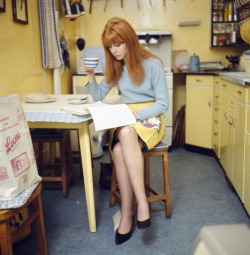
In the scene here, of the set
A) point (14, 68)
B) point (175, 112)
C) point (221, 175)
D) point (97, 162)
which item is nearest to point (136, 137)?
point (14, 68)

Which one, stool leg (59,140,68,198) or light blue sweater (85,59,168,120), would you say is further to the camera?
stool leg (59,140,68,198)

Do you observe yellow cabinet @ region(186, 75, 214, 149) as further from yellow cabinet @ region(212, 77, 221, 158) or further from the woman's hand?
the woman's hand

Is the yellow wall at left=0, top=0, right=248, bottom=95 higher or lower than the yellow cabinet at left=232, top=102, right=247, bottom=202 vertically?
higher

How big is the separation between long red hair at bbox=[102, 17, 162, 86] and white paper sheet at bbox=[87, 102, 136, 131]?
256 millimetres

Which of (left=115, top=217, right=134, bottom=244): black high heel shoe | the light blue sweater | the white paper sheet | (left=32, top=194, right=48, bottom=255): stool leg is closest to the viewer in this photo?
(left=32, top=194, right=48, bottom=255): stool leg

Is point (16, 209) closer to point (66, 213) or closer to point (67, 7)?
point (66, 213)

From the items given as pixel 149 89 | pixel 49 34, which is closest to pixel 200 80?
pixel 49 34

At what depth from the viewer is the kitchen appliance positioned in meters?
3.80

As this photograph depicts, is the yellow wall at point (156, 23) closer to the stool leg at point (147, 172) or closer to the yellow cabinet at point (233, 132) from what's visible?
the yellow cabinet at point (233, 132)

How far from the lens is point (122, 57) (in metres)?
2.02

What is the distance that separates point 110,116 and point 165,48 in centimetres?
254

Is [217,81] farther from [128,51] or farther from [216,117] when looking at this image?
[128,51]

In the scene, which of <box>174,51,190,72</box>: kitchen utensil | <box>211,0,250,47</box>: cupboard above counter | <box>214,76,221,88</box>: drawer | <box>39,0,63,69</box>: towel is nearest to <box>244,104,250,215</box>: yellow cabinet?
<box>214,76,221,88</box>: drawer

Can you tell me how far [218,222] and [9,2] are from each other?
2.10m
